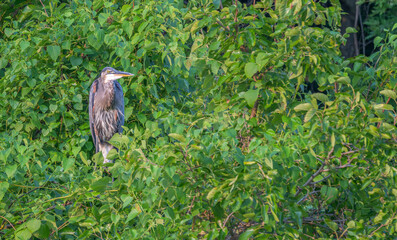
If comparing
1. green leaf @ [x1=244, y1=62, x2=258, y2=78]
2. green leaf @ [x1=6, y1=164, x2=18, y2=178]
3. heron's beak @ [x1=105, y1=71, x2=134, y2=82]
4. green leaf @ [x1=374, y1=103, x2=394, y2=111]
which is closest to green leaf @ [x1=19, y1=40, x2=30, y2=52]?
heron's beak @ [x1=105, y1=71, x2=134, y2=82]

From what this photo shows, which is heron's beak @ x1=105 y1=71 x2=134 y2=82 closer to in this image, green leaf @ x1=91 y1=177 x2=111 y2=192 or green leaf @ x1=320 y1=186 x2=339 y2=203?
green leaf @ x1=91 y1=177 x2=111 y2=192

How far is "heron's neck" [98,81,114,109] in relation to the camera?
4188 mm

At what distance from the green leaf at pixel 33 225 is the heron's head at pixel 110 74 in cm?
171

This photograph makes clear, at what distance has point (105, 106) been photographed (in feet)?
14.7

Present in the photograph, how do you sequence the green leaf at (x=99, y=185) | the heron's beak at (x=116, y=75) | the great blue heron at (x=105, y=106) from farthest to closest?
the great blue heron at (x=105, y=106) → the heron's beak at (x=116, y=75) → the green leaf at (x=99, y=185)

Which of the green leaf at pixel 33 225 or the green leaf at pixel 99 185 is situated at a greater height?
the green leaf at pixel 99 185

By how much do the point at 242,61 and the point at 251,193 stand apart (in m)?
0.72

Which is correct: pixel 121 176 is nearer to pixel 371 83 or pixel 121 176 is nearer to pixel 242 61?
pixel 242 61

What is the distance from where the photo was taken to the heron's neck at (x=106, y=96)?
13.7 feet

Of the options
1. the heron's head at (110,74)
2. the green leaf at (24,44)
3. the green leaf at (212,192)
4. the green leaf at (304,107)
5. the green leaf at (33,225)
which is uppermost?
the green leaf at (304,107)

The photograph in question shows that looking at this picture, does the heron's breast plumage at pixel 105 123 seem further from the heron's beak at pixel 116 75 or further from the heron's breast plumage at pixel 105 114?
the heron's beak at pixel 116 75

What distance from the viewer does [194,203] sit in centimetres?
222

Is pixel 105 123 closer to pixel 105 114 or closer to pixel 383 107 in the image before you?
pixel 105 114

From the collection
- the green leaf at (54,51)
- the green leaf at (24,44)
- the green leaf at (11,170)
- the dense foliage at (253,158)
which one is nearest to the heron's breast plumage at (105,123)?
the green leaf at (54,51)
